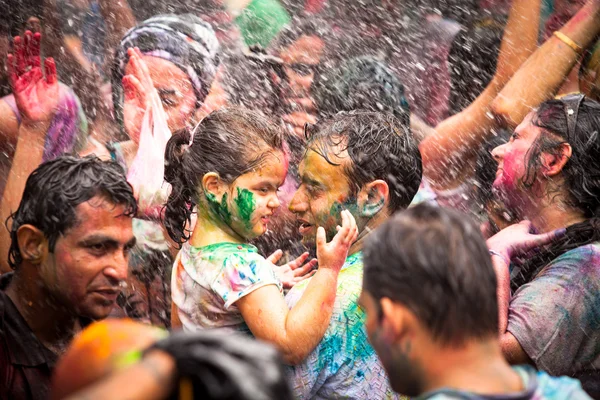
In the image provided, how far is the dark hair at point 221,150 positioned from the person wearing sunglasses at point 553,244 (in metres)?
1.18

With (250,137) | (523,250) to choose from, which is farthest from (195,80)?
(523,250)

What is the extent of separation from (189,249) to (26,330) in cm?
79

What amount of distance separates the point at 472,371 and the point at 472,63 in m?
4.30

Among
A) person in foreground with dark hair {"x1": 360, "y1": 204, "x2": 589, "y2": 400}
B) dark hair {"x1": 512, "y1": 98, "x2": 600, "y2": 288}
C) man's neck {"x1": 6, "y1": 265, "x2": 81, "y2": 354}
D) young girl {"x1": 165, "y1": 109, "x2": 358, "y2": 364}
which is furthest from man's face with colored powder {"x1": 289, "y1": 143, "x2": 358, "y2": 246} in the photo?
person in foreground with dark hair {"x1": 360, "y1": 204, "x2": 589, "y2": 400}

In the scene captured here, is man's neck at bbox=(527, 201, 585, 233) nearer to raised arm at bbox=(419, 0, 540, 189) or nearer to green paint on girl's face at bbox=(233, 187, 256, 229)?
raised arm at bbox=(419, 0, 540, 189)

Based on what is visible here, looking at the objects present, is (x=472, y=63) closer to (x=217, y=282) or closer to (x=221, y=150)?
(x=221, y=150)

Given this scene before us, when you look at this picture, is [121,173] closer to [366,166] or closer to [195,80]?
[366,166]

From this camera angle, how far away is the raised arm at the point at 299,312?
2.99 m

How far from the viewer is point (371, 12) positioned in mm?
6586

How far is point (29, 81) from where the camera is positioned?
453 centimetres

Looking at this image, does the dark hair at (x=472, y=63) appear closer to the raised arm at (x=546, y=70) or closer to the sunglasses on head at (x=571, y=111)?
the raised arm at (x=546, y=70)

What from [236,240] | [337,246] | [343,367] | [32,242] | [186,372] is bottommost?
[343,367]

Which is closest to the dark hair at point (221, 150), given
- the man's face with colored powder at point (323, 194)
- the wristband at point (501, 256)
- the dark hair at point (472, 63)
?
the man's face with colored powder at point (323, 194)

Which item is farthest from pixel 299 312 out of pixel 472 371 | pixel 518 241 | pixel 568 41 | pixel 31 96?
pixel 568 41
